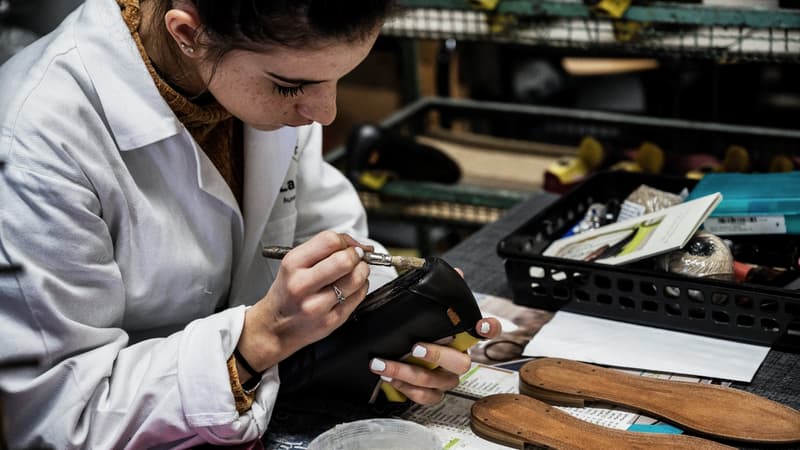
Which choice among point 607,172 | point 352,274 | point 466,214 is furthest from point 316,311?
point 466,214

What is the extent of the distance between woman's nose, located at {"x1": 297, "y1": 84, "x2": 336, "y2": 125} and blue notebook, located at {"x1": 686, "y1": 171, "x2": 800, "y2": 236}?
0.68 meters

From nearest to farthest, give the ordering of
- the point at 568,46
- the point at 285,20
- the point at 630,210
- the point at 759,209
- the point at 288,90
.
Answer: the point at 285,20
the point at 288,90
the point at 759,209
the point at 630,210
the point at 568,46

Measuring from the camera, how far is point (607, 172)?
6.35 feet

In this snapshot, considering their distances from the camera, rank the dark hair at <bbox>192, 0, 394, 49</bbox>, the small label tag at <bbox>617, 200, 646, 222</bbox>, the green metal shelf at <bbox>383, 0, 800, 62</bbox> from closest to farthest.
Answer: the dark hair at <bbox>192, 0, 394, 49</bbox> → the small label tag at <bbox>617, 200, 646, 222</bbox> → the green metal shelf at <bbox>383, 0, 800, 62</bbox>

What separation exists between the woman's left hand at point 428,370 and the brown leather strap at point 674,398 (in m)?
0.12

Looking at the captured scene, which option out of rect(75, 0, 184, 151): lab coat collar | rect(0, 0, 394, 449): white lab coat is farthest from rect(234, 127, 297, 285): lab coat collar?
rect(75, 0, 184, 151): lab coat collar

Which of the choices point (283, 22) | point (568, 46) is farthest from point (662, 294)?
point (568, 46)

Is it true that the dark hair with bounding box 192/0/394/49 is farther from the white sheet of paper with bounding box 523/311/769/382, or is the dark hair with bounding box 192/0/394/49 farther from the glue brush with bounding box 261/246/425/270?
the white sheet of paper with bounding box 523/311/769/382

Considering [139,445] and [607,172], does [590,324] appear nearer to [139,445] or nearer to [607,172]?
[607,172]

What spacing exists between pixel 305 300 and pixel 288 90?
0.27m

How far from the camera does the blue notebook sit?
5.22 feet

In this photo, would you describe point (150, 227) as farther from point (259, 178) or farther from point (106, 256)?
point (259, 178)

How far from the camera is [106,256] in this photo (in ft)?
4.24

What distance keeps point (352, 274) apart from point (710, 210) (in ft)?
2.05
